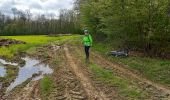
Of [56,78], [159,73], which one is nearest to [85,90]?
[56,78]

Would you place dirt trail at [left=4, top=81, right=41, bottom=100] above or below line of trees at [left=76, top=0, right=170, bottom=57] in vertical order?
below

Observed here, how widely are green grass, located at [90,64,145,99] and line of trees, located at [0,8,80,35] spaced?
90.7m

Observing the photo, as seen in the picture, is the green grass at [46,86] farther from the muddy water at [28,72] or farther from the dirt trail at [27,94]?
the muddy water at [28,72]

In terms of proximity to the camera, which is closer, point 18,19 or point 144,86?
point 144,86

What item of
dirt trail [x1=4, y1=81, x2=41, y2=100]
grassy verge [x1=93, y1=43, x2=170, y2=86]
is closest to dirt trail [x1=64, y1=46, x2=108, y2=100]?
dirt trail [x1=4, y1=81, x2=41, y2=100]

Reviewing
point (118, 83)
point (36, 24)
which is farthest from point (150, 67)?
point (36, 24)

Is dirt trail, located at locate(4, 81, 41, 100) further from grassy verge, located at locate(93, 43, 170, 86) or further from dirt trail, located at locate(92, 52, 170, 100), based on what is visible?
grassy verge, located at locate(93, 43, 170, 86)

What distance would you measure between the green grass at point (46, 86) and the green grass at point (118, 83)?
9.03ft

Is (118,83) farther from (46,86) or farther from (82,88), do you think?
(46,86)

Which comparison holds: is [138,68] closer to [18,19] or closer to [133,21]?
[133,21]

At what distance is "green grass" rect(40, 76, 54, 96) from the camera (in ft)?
60.0

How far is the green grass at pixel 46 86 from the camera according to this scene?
60.0 ft

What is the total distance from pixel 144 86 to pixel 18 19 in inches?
4758

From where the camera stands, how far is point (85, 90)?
17.8 meters
